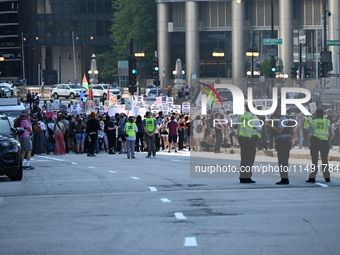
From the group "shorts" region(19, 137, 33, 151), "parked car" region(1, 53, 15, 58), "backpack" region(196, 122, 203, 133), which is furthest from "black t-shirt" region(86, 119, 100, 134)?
"parked car" region(1, 53, 15, 58)

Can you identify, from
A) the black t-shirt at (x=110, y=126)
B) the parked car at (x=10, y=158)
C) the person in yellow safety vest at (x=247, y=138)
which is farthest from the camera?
the black t-shirt at (x=110, y=126)

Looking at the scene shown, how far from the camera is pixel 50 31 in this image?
511 ft

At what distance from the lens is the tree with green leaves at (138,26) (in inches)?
4614

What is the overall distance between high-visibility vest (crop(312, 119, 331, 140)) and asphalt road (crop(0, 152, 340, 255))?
3.40 feet

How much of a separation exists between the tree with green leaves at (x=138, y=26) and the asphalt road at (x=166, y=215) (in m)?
90.7

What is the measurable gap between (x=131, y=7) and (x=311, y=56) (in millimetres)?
21615

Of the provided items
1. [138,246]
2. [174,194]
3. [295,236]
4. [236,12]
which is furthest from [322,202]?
[236,12]

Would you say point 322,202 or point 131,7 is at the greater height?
point 131,7

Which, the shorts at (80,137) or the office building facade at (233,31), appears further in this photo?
the office building facade at (233,31)

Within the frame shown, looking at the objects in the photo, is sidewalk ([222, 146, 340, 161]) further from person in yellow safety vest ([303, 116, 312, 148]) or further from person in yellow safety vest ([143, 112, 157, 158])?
person in yellow safety vest ([143, 112, 157, 158])

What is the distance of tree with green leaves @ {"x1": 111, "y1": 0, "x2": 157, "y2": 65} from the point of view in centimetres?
11719

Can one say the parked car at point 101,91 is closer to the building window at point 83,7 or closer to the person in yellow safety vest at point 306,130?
the person in yellow safety vest at point 306,130

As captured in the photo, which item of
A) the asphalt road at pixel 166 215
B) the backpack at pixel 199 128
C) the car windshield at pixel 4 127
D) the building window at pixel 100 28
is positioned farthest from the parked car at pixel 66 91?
the asphalt road at pixel 166 215

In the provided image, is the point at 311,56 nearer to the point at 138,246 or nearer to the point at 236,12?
the point at 236,12
